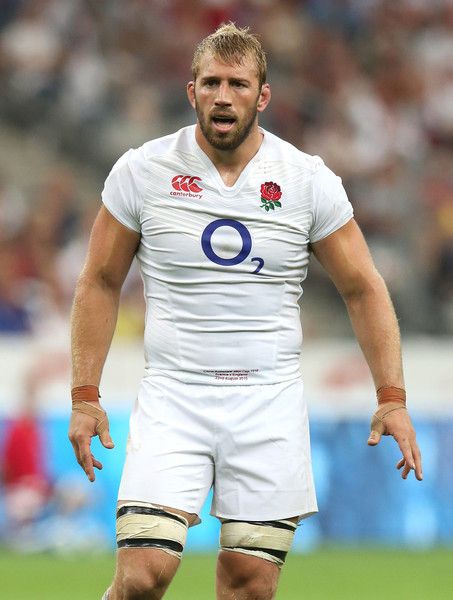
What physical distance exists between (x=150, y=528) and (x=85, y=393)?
645 millimetres

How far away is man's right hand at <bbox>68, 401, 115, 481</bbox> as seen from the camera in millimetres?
5777

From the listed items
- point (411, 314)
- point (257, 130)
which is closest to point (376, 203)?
point (411, 314)

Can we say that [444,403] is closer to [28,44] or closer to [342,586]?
[342,586]

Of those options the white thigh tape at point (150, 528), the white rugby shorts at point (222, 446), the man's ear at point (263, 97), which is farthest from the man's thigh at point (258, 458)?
the man's ear at point (263, 97)

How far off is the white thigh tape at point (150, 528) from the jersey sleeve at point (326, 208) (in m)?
1.27

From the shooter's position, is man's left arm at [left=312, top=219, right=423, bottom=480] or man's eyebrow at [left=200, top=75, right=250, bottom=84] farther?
man's left arm at [left=312, top=219, right=423, bottom=480]

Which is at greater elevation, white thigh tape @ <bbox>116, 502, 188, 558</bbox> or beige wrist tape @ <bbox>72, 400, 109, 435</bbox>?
beige wrist tape @ <bbox>72, 400, 109, 435</bbox>

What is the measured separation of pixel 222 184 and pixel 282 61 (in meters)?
11.6

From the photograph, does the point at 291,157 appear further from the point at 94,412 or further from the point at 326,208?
the point at 94,412

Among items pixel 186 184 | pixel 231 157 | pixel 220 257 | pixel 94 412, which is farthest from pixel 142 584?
pixel 231 157

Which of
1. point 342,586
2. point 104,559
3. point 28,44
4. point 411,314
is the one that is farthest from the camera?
point 28,44

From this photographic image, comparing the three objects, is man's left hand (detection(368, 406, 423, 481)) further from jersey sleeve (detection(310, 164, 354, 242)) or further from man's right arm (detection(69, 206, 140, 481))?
man's right arm (detection(69, 206, 140, 481))

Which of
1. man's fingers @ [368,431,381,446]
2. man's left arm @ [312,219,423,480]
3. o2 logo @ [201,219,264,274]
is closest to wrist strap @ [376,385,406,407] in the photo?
man's left arm @ [312,219,423,480]

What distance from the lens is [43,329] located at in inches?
541
